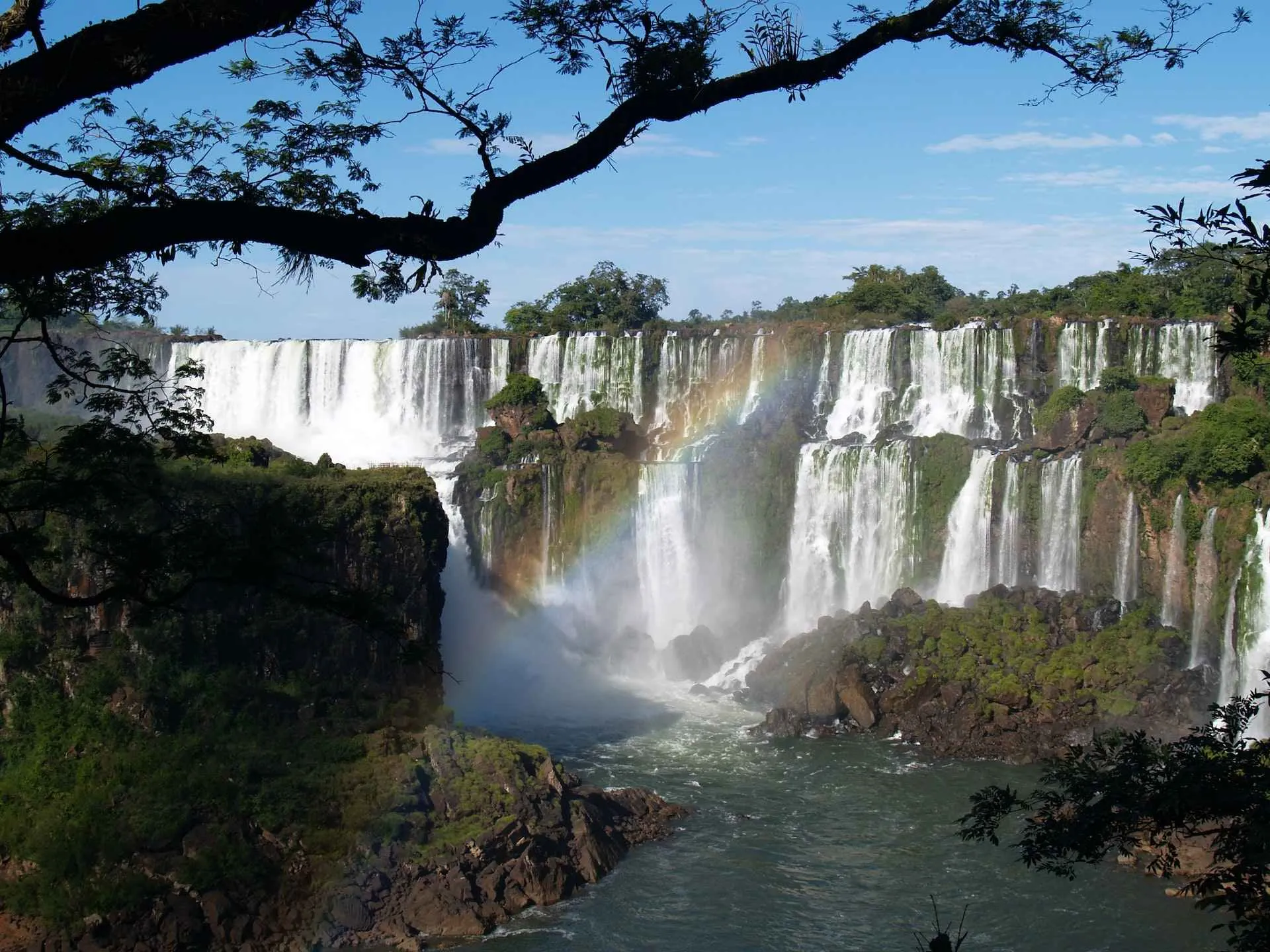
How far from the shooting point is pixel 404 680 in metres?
18.8

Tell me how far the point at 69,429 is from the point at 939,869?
1283 cm

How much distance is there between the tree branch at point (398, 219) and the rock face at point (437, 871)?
1112 cm

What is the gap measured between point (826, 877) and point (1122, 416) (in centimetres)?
1384

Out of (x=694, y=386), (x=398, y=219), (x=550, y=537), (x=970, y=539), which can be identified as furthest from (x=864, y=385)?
(x=398, y=219)

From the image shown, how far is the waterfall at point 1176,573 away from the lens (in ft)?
75.9

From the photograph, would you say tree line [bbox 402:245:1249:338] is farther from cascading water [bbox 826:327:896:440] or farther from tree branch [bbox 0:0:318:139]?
tree branch [bbox 0:0:318:139]

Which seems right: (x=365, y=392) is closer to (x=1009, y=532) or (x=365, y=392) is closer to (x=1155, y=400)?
(x=1009, y=532)

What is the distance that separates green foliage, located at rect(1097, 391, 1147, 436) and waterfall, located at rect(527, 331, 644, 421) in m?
12.4

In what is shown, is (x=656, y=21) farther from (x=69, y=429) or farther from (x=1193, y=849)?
(x=1193, y=849)

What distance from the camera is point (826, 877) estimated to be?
53.3ft

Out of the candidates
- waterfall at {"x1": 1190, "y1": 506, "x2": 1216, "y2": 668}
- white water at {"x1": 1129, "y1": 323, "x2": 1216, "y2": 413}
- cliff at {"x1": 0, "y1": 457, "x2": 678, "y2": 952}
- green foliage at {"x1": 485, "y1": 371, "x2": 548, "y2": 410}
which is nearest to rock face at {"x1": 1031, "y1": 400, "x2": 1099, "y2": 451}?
white water at {"x1": 1129, "y1": 323, "x2": 1216, "y2": 413}

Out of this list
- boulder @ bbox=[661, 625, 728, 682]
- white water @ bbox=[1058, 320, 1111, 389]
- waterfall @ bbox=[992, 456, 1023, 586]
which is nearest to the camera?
waterfall @ bbox=[992, 456, 1023, 586]

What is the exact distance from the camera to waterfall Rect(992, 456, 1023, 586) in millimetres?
25828

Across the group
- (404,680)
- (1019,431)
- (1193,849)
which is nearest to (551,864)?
(404,680)
